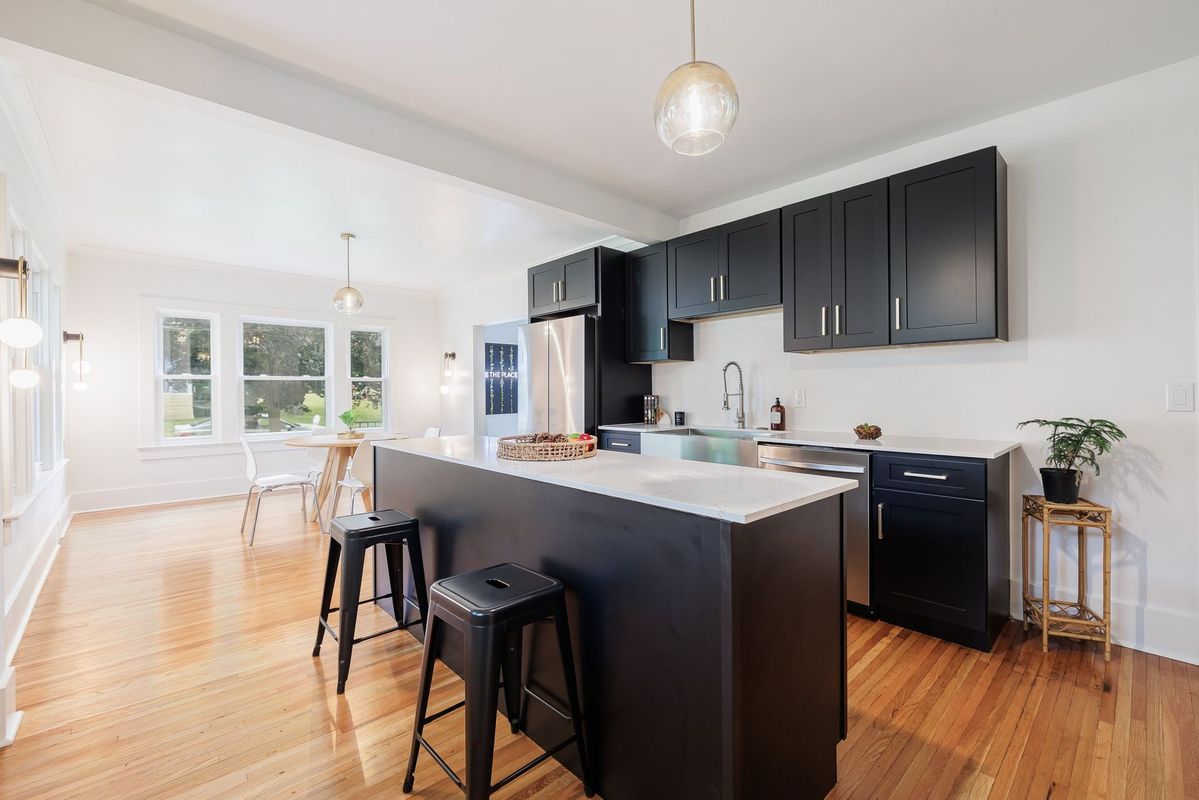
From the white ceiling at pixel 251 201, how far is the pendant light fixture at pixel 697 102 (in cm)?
192

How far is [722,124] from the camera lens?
155cm

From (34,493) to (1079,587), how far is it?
18.7 feet

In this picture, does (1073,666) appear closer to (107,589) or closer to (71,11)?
(71,11)

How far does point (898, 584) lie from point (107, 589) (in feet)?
15.1

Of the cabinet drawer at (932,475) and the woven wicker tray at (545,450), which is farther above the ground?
the woven wicker tray at (545,450)

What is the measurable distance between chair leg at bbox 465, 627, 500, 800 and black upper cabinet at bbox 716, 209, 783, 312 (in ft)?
9.59

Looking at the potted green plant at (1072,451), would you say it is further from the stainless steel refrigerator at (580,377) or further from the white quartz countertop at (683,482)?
the stainless steel refrigerator at (580,377)

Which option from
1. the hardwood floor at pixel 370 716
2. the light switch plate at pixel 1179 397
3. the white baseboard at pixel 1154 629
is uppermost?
the light switch plate at pixel 1179 397

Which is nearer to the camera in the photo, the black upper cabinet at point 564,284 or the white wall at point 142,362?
the black upper cabinet at point 564,284

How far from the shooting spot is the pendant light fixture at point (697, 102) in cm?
150

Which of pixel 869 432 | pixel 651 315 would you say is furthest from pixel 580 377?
pixel 869 432

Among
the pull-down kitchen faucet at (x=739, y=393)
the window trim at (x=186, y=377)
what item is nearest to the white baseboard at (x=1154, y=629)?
the pull-down kitchen faucet at (x=739, y=393)

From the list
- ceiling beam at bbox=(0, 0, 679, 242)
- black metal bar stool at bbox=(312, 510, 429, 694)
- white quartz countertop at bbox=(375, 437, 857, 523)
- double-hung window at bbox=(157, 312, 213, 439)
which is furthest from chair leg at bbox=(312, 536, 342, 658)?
double-hung window at bbox=(157, 312, 213, 439)

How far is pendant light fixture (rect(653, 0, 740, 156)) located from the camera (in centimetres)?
150
